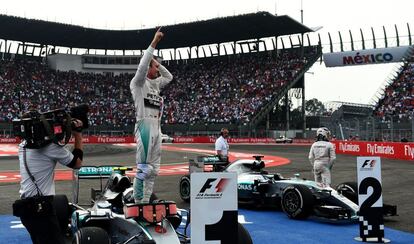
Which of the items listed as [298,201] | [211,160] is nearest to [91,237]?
[298,201]

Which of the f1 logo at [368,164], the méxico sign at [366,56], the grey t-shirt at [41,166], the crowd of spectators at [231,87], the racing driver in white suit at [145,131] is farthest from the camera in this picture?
the crowd of spectators at [231,87]

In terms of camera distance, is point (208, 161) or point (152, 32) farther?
point (152, 32)

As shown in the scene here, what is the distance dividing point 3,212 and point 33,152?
21.4ft

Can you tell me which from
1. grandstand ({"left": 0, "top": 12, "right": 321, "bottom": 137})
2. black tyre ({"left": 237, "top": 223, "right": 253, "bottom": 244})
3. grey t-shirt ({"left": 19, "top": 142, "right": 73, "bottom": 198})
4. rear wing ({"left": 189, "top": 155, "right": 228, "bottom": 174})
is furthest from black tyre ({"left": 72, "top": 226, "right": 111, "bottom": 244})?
grandstand ({"left": 0, "top": 12, "right": 321, "bottom": 137})

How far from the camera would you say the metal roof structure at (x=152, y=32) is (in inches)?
2121

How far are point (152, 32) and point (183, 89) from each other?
7.67m

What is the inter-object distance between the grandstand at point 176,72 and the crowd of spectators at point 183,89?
111 mm

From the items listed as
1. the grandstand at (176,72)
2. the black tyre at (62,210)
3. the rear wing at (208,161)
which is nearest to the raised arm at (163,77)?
the black tyre at (62,210)

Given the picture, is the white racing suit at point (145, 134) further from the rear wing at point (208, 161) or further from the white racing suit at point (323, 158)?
the white racing suit at point (323, 158)

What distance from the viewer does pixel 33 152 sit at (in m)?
4.56

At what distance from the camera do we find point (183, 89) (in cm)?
6088

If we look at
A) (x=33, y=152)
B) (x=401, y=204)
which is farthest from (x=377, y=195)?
(x=33, y=152)

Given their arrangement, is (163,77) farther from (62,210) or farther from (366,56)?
(366,56)

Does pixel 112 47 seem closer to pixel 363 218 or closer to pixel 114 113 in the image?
pixel 114 113
